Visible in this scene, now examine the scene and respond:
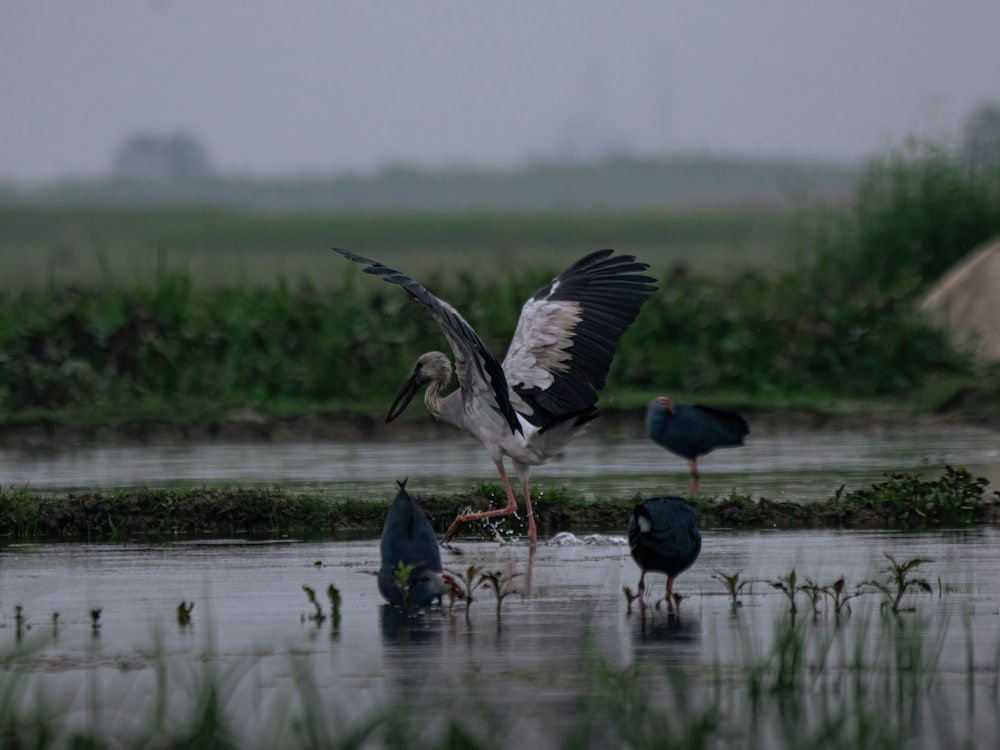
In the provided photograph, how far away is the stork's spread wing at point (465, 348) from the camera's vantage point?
33.9 feet

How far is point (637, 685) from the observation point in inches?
265

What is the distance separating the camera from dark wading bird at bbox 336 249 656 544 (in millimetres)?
11562

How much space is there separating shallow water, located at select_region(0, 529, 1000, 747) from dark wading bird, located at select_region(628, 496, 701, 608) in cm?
20

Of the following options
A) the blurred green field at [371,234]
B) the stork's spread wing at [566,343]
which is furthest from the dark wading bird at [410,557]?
the blurred green field at [371,234]

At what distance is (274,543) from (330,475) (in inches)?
149

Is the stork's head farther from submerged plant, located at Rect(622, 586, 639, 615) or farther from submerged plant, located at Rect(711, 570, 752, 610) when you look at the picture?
submerged plant, located at Rect(622, 586, 639, 615)

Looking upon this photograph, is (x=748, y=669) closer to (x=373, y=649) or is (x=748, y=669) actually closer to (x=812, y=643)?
(x=812, y=643)

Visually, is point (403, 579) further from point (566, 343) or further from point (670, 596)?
point (566, 343)

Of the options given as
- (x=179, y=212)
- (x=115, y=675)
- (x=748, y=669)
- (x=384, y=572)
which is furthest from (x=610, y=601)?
(x=179, y=212)

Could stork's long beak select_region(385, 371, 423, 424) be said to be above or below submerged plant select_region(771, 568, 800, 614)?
above

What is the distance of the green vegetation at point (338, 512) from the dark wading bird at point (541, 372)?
1.66 feet

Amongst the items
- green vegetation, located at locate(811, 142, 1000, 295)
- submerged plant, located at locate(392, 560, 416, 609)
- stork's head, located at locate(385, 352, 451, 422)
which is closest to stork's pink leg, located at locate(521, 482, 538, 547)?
stork's head, located at locate(385, 352, 451, 422)

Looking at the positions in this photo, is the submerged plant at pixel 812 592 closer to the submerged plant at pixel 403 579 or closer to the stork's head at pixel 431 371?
the submerged plant at pixel 403 579

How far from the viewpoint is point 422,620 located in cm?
839
